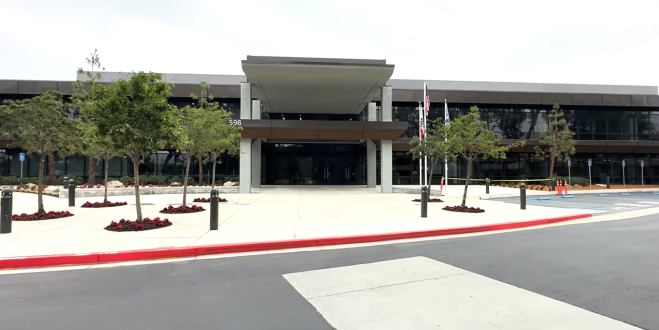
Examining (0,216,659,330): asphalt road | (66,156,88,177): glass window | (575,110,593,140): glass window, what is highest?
(575,110,593,140): glass window

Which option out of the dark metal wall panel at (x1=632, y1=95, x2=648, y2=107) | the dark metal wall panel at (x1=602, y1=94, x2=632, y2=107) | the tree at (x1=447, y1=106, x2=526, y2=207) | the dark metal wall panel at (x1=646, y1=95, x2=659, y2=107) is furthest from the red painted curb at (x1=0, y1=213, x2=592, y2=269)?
the dark metal wall panel at (x1=646, y1=95, x2=659, y2=107)

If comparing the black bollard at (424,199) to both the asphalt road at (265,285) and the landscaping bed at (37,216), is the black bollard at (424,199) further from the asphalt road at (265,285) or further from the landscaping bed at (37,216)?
the landscaping bed at (37,216)

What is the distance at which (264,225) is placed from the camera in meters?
10.6

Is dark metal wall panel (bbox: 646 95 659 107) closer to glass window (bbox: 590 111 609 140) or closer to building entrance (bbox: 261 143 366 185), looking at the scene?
glass window (bbox: 590 111 609 140)

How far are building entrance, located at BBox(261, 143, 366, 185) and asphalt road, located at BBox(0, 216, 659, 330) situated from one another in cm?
2775

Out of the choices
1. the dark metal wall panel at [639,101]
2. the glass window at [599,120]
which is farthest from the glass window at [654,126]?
the glass window at [599,120]

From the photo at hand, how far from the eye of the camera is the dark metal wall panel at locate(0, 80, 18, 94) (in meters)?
31.1

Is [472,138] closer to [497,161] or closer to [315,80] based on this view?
[315,80]

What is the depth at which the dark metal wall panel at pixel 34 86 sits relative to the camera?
3128 cm

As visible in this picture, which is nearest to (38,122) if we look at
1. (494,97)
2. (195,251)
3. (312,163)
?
(195,251)

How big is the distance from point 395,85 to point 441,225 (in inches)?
1176

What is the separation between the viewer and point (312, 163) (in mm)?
36156

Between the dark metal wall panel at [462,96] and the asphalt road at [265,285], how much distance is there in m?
27.3

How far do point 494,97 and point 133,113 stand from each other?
3324cm
